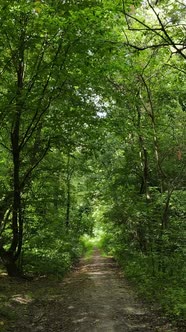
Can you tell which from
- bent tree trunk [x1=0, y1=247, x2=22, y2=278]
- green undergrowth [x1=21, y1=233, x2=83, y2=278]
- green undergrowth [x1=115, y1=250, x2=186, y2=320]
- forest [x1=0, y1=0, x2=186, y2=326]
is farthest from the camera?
green undergrowth [x1=21, y1=233, x2=83, y2=278]

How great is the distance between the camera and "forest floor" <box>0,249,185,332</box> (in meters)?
6.96

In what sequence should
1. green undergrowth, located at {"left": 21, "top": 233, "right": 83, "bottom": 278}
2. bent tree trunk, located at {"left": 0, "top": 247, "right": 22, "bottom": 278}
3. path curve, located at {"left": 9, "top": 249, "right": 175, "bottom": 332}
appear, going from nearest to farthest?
path curve, located at {"left": 9, "top": 249, "right": 175, "bottom": 332} < bent tree trunk, located at {"left": 0, "top": 247, "right": 22, "bottom": 278} < green undergrowth, located at {"left": 21, "top": 233, "right": 83, "bottom": 278}

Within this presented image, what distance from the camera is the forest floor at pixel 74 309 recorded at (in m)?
6.96

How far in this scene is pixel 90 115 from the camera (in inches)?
417

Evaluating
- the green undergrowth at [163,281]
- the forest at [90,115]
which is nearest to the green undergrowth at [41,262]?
the forest at [90,115]

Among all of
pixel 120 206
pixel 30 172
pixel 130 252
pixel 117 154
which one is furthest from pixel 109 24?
pixel 130 252

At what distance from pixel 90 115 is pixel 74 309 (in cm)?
559

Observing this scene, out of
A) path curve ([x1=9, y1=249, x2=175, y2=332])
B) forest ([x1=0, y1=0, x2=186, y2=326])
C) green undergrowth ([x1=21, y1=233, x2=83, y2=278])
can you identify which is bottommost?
path curve ([x1=9, y1=249, x2=175, y2=332])

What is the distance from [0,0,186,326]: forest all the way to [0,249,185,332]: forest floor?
A: 707 millimetres

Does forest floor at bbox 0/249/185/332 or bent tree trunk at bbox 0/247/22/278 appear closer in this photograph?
forest floor at bbox 0/249/185/332

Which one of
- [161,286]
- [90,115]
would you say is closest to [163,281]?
[161,286]

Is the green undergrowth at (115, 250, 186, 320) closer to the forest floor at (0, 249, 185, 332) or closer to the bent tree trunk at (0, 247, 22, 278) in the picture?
the forest floor at (0, 249, 185, 332)

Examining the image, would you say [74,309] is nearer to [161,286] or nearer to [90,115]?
[161,286]

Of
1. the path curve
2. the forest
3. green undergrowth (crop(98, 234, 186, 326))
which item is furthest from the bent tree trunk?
green undergrowth (crop(98, 234, 186, 326))
